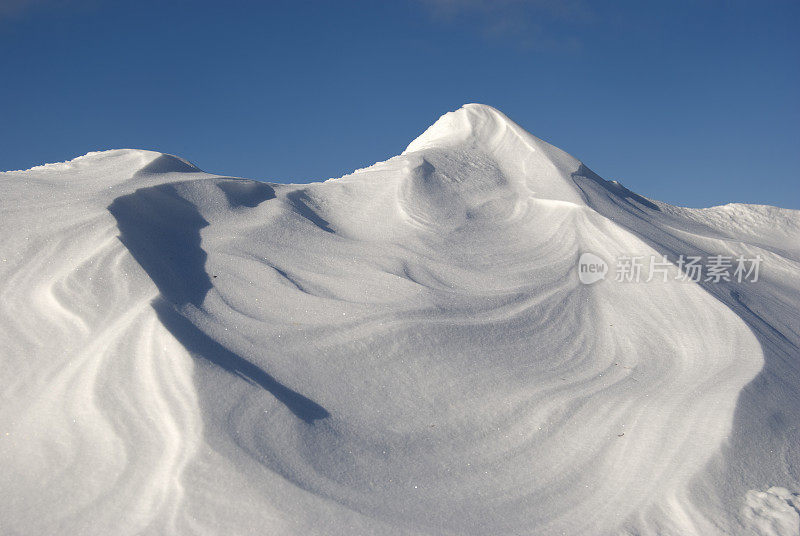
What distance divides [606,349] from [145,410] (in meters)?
1.92

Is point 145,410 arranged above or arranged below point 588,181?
below

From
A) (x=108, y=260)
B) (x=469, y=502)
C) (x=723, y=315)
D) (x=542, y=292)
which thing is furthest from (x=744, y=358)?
(x=108, y=260)

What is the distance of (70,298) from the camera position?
2.48 metres

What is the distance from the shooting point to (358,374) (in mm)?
2375

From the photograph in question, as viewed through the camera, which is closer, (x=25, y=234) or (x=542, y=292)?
(x=25, y=234)

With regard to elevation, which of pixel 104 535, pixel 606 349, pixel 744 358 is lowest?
pixel 104 535

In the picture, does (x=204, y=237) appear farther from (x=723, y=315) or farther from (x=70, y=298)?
(x=723, y=315)

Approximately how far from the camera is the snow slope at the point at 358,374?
187 cm

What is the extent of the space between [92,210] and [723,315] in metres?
3.07

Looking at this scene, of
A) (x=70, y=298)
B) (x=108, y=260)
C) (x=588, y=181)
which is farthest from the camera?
(x=588, y=181)

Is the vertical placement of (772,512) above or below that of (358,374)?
above

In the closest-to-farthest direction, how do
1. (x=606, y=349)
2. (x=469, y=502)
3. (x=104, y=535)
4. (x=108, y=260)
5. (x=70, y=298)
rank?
1. (x=104, y=535)
2. (x=469, y=502)
3. (x=70, y=298)
4. (x=108, y=260)
5. (x=606, y=349)

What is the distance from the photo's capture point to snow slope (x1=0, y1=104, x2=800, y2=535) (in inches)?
73.7

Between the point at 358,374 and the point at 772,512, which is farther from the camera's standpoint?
the point at 358,374
